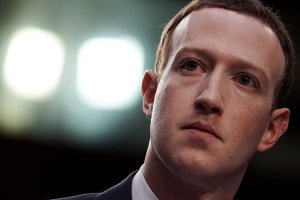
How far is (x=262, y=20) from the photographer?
58.6 inches

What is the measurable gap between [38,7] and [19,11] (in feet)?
0.33

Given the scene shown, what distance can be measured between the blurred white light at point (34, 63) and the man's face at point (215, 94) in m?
1.71

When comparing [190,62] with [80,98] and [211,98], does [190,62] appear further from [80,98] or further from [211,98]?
[80,98]

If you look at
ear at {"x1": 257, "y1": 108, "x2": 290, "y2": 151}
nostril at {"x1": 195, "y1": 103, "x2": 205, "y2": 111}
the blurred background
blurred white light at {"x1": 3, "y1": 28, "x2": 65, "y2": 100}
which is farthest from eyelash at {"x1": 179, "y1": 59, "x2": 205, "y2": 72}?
blurred white light at {"x1": 3, "y1": 28, "x2": 65, "y2": 100}

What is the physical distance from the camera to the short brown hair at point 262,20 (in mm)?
1492

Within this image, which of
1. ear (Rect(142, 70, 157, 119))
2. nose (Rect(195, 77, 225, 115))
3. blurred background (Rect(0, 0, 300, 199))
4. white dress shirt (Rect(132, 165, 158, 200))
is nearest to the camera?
nose (Rect(195, 77, 225, 115))

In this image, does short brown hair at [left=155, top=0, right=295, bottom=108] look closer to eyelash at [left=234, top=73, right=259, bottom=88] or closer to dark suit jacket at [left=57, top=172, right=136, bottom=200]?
eyelash at [left=234, top=73, right=259, bottom=88]

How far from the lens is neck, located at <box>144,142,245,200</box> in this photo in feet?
4.50

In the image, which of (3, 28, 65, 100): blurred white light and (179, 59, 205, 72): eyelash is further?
(3, 28, 65, 100): blurred white light

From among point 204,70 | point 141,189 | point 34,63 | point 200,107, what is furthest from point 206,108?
point 34,63

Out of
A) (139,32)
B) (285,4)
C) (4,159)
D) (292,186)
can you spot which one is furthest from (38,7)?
(292,186)

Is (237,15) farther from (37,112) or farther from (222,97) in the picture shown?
(37,112)

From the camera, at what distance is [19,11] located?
3.14 meters

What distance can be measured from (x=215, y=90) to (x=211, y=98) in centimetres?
3
